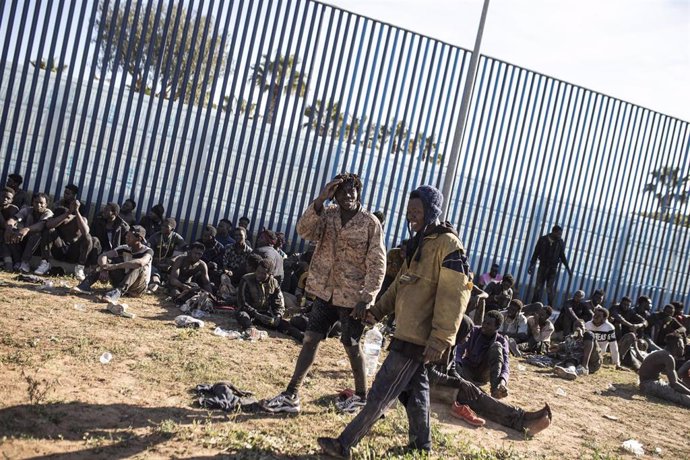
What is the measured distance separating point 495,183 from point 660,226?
14.4 feet

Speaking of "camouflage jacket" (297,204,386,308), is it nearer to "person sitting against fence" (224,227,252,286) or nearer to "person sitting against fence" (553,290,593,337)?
"person sitting against fence" (224,227,252,286)

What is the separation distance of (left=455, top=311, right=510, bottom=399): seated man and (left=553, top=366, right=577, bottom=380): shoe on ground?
2163mm

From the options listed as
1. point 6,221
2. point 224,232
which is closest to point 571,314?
point 224,232

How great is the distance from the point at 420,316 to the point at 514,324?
6632mm

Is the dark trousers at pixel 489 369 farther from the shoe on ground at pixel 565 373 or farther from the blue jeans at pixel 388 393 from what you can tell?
→ the blue jeans at pixel 388 393

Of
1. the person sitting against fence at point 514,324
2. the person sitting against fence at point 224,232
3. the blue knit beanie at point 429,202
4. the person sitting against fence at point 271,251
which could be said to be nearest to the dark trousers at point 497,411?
the blue knit beanie at point 429,202

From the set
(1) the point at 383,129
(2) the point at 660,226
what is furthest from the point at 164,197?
(2) the point at 660,226

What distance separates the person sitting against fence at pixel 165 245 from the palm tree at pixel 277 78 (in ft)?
7.76

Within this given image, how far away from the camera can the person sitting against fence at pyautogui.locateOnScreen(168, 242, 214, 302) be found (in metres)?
9.18

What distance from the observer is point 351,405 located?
5.41 meters

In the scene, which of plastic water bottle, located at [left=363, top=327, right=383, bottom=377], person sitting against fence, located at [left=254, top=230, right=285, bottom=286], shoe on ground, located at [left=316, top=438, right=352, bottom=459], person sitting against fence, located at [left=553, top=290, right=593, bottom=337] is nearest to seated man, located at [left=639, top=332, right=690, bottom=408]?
person sitting against fence, located at [left=553, top=290, right=593, bottom=337]

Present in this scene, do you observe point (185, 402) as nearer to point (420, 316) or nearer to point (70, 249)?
point (420, 316)

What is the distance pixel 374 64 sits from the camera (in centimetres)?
1137

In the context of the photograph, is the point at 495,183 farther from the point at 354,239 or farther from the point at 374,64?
the point at 354,239
